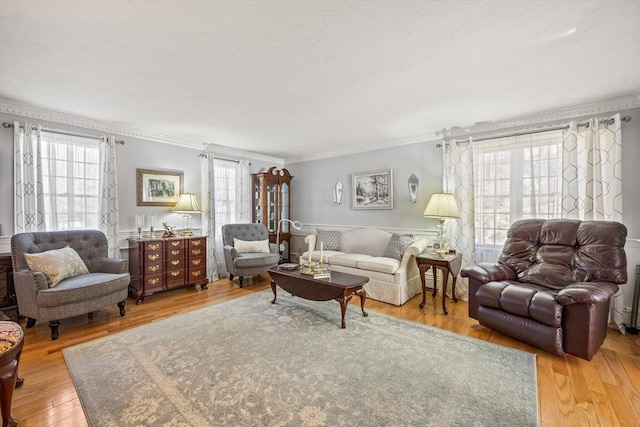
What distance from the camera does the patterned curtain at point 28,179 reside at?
3.10 m

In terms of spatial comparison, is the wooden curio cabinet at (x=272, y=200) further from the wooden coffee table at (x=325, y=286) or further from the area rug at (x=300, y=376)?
the area rug at (x=300, y=376)

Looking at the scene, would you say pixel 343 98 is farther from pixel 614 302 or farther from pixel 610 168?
pixel 614 302

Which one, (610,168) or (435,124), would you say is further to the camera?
(435,124)

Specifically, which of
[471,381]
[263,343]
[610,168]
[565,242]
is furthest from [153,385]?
[610,168]

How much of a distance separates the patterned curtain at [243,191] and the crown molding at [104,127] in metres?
0.24

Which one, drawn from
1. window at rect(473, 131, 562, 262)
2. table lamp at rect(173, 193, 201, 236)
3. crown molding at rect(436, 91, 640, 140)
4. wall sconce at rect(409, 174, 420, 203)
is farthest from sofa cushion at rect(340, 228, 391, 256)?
table lamp at rect(173, 193, 201, 236)

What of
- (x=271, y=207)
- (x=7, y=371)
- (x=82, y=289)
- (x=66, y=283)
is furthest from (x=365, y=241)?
(x=7, y=371)

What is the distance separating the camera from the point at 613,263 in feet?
8.09

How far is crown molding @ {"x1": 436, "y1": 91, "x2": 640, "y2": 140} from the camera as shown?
287cm

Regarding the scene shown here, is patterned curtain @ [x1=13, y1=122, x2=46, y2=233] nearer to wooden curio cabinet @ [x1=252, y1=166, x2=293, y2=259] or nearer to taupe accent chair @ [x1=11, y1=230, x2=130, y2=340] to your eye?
taupe accent chair @ [x1=11, y1=230, x2=130, y2=340]

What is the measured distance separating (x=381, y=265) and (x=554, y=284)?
1.71m

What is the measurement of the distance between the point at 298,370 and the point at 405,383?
751 mm

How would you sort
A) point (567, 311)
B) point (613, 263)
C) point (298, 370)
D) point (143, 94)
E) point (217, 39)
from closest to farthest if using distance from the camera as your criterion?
point (217, 39) < point (298, 370) < point (567, 311) < point (613, 263) < point (143, 94)

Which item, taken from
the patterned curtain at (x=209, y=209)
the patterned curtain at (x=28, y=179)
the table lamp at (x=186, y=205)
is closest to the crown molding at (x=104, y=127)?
the patterned curtain at (x=28, y=179)
